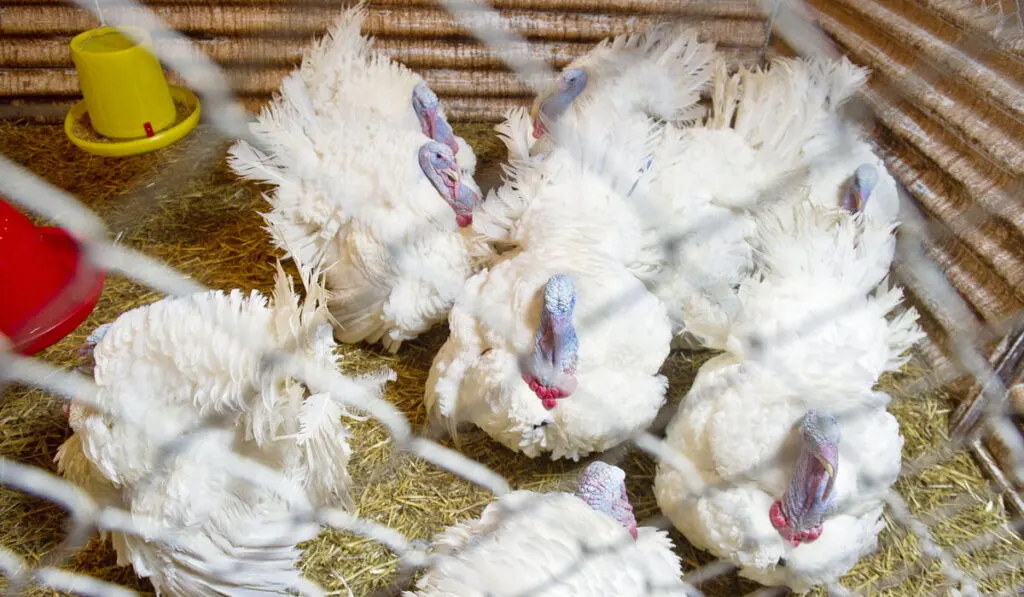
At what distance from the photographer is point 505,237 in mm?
2068

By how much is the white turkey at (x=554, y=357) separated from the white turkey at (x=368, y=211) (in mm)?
196

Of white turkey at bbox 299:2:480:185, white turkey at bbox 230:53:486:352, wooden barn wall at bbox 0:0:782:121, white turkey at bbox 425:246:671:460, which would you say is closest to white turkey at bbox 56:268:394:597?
white turkey at bbox 425:246:671:460

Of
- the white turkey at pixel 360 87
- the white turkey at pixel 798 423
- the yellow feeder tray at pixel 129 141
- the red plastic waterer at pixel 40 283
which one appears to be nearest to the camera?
the white turkey at pixel 798 423

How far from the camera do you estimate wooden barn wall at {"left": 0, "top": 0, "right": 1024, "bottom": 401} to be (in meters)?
1.97

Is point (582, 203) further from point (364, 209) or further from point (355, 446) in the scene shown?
point (355, 446)

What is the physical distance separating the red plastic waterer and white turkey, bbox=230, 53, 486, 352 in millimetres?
548

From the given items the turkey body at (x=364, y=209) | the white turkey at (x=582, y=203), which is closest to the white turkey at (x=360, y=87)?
the turkey body at (x=364, y=209)

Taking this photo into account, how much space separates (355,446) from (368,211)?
0.65 metres

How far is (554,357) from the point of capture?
1.72 m

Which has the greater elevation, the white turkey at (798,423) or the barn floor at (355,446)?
the white turkey at (798,423)

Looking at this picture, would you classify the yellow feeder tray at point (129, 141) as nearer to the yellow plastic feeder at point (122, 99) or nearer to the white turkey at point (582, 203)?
the yellow plastic feeder at point (122, 99)

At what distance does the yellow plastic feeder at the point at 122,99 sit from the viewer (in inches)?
91.1

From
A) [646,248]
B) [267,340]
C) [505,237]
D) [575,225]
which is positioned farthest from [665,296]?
[267,340]

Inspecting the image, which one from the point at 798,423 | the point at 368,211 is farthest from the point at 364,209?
the point at 798,423
